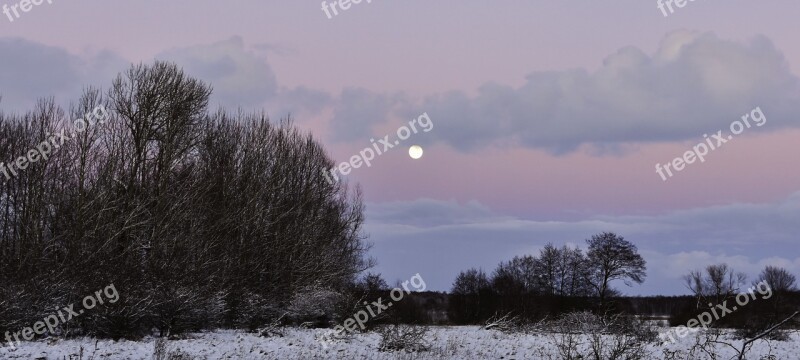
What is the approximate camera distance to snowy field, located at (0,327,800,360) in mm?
14844

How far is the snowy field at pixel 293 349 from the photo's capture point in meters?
14.8

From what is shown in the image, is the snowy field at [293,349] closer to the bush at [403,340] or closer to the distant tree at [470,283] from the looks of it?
the bush at [403,340]

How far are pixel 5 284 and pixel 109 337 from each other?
308 centimetres

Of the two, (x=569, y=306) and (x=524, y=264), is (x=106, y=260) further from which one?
(x=524, y=264)

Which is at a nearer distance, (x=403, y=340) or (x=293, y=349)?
(x=293, y=349)

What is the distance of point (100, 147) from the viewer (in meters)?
24.8

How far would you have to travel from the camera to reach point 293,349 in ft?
58.0

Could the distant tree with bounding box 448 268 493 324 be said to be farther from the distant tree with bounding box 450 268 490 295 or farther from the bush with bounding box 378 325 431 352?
the bush with bounding box 378 325 431 352

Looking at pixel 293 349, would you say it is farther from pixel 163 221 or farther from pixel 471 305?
pixel 471 305

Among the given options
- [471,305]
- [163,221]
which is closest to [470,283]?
[471,305]

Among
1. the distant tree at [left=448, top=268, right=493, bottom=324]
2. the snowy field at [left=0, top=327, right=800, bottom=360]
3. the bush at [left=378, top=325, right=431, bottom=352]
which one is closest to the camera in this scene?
the snowy field at [left=0, top=327, right=800, bottom=360]

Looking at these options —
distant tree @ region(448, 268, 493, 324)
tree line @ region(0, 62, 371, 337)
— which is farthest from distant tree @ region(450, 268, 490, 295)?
tree line @ region(0, 62, 371, 337)

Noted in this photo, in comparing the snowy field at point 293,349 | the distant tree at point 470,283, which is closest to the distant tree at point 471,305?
the distant tree at point 470,283

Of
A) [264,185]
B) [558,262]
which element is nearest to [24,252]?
[264,185]
